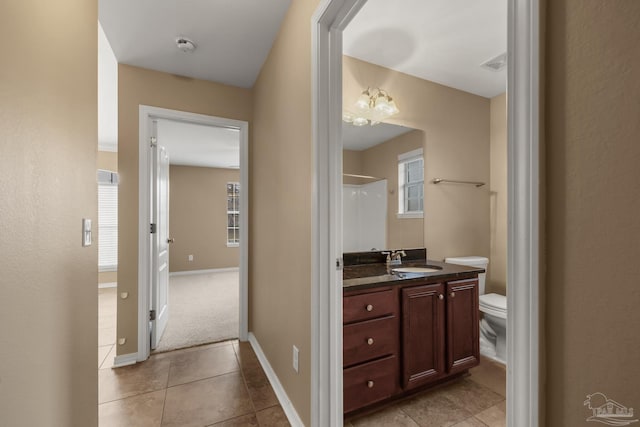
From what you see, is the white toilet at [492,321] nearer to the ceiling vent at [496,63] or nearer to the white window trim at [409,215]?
the white window trim at [409,215]

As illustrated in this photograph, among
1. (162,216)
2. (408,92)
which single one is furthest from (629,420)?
(162,216)

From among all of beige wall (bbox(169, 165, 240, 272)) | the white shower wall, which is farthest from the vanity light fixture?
beige wall (bbox(169, 165, 240, 272))

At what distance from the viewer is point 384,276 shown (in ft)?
5.86

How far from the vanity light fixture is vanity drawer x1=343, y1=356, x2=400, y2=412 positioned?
1.83 meters

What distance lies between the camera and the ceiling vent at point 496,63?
2248 millimetres

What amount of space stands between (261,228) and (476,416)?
6.59 ft

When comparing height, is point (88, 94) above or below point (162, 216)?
above

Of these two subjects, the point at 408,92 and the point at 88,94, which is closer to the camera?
the point at 88,94

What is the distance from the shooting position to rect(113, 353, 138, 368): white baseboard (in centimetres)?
227

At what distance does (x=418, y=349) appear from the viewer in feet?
5.89

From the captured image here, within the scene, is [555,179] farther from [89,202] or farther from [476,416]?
[476,416]

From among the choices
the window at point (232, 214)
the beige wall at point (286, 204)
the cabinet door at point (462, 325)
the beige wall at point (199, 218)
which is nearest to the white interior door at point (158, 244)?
the beige wall at point (286, 204)

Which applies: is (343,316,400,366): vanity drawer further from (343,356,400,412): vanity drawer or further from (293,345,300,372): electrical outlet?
(293,345,300,372): electrical outlet

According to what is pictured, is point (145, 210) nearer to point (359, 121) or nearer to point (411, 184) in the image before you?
point (359, 121)
